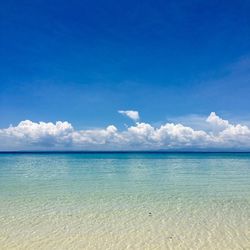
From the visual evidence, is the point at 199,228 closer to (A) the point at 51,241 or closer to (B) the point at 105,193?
(A) the point at 51,241

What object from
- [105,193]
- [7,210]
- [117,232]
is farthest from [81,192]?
[117,232]

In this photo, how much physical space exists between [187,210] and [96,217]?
12.2 ft

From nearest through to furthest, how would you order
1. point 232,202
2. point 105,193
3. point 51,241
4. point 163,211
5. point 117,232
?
point 51,241 < point 117,232 < point 163,211 < point 232,202 < point 105,193

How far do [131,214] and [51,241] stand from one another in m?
3.66

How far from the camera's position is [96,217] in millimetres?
10438

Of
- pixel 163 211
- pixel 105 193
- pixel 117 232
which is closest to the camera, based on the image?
pixel 117 232

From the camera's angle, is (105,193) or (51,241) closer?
(51,241)

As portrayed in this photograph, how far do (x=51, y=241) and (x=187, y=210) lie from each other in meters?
5.76

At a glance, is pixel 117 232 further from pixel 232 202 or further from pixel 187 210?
pixel 232 202

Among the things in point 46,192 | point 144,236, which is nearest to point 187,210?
point 144,236

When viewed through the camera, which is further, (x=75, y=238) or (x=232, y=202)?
(x=232, y=202)

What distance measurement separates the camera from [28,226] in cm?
929

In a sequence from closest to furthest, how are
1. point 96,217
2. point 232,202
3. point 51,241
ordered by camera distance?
point 51,241
point 96,217
point 232,202

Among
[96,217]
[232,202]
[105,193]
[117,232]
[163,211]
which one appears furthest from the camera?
[105,193]
